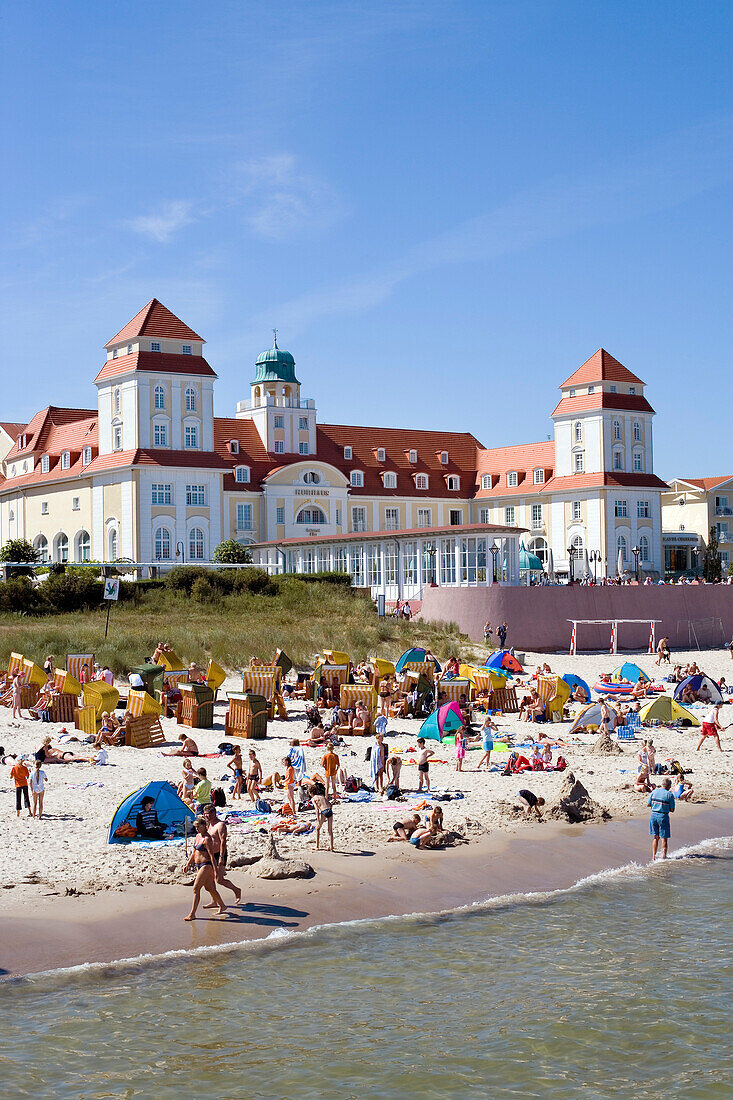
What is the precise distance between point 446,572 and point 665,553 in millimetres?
36941

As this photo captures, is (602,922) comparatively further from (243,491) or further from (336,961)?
(243,491)

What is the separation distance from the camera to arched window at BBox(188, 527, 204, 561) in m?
64.2

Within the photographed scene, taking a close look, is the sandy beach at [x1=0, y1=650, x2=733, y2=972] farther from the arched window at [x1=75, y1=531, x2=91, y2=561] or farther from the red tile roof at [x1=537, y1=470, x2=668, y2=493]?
the red tile roof at [x1=537, y1=470, x2=668, y2=493]

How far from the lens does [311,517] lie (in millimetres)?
71500

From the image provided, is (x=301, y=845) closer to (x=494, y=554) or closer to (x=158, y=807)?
(x=158, y=807)

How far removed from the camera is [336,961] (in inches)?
518

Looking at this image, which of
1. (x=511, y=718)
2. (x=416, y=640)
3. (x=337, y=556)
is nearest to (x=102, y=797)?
(x=511, y=718)

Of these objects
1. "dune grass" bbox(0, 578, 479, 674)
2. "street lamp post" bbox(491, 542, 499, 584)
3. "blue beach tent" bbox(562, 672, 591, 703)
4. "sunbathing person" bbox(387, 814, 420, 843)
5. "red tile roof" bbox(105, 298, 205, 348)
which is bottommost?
"sunbathing person" bbox(387, 814, 420, 843)

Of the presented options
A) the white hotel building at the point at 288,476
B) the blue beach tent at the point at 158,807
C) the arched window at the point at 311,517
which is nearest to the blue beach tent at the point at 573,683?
the blue beach tent at the point at 158,807

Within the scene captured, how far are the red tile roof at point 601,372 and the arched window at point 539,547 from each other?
10.4 meters

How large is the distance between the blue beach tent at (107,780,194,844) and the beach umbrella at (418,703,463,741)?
938 cm

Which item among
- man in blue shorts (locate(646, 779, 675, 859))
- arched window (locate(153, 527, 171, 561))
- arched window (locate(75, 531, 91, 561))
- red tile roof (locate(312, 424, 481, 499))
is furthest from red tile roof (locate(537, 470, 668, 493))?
man in blue shorts (locate(646, 779, 675, 859))

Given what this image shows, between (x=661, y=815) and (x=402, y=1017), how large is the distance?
6.88 metres

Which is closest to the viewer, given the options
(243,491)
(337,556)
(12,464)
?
(337,556)
